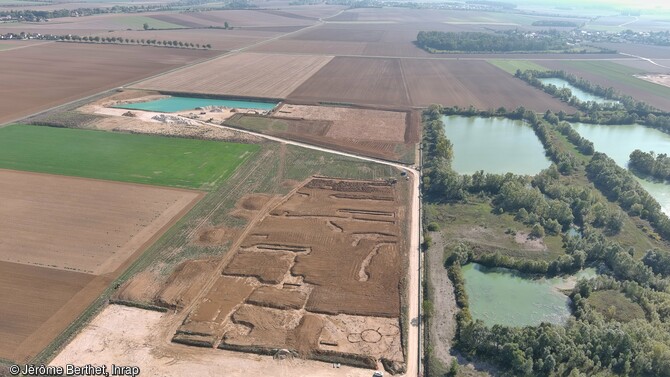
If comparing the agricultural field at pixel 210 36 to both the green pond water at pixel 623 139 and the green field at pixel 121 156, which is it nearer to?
the green field at pixel 121 156

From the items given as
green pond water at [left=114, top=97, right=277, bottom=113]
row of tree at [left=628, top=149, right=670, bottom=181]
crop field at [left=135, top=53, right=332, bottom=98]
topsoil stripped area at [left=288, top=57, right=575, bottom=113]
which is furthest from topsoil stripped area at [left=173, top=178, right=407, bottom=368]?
crop field at [left=135, top=53, right=332, bottom=98]

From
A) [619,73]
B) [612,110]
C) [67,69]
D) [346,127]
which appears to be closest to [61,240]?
[346,127]

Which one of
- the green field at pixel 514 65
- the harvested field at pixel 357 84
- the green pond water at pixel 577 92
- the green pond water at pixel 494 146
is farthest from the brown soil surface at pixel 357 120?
the green field at pixel 514 65

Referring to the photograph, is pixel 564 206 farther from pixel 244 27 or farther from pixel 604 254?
pixel 244 27

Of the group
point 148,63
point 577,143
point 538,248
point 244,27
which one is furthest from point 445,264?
point 244,27

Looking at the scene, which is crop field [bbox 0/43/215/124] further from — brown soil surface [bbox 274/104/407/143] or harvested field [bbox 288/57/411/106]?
brown soil surface [bbox 274/104/407/143]
